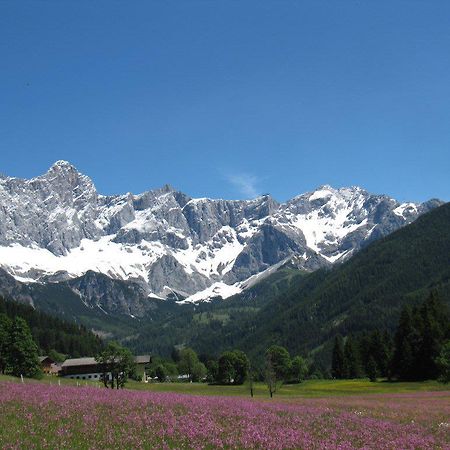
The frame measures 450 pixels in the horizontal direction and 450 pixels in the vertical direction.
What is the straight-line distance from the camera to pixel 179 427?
2078 cm

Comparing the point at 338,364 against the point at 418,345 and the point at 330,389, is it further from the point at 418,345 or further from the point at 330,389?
the point at 330,389

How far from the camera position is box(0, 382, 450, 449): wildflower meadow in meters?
18.5

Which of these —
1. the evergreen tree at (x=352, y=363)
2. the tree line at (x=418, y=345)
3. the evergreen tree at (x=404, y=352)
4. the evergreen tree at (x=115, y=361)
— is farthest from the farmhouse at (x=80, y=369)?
the evergreen tree at (x=404, y=352)

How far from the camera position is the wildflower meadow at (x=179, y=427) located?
18500 millimetres

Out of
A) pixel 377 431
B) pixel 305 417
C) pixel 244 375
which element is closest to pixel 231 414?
pixel 305 417

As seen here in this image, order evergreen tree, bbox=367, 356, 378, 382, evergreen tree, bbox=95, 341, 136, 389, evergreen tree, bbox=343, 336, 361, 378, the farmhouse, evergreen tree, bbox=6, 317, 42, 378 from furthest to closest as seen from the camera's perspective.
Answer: the farmhouse → evergreen tree, bbox=343, 336, 361, 378 → evergreen tree, bbox=367, 356, 378, 382 → evergreen tree, bbox=6, 317, 42, 378 → evergreen tree, bbox=95, 341, 136, 389

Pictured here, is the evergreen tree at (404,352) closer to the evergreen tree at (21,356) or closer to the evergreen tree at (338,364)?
the evergreen tree at (338,364)

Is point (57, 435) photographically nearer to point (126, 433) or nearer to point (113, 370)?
point (126, 433)

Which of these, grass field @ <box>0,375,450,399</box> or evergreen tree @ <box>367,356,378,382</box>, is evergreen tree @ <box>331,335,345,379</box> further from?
grass field @ <box>0,375,450,399</box>

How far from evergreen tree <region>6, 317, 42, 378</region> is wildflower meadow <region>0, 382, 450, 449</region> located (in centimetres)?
7153

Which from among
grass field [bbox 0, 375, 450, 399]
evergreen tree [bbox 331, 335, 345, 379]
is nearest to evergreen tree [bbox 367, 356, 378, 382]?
grass field [bbox 0, 375, 450, 399]

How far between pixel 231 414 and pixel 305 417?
13.7ft

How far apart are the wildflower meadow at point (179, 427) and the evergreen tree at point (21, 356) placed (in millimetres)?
71534

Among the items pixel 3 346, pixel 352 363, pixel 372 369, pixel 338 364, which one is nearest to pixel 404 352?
pixel 372 369
